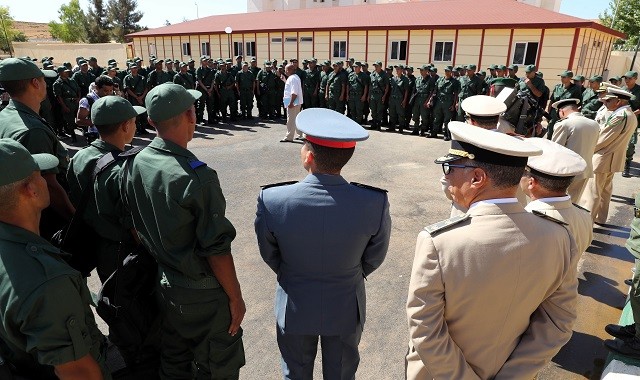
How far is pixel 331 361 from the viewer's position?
2.26 m

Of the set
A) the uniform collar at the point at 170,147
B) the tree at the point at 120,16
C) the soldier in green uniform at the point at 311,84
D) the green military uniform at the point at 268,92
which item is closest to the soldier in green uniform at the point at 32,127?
the uniform collar at the point at 170,147

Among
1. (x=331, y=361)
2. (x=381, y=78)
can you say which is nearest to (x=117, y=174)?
(x=331, y=361)

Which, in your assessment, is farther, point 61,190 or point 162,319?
point 61,190

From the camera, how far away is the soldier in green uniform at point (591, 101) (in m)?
8.20

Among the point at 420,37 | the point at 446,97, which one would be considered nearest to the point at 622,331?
the point at 446,97

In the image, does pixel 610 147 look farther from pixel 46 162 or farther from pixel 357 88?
pixel 357 88

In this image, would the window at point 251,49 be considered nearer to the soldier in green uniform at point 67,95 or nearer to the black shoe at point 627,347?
the soldier in green uniform at point 67,95

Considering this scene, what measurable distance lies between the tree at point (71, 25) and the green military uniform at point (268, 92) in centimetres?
5098

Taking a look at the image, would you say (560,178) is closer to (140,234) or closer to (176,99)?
(176,99)

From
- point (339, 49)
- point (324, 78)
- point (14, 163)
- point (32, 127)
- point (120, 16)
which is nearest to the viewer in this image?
point (14, 163)

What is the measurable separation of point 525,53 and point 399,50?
5.64 m

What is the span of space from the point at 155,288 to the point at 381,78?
404 inches

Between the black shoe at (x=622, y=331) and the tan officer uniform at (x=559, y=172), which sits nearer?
the tan officer uniform at (x=559, y=172)

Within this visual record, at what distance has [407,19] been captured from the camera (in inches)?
764
